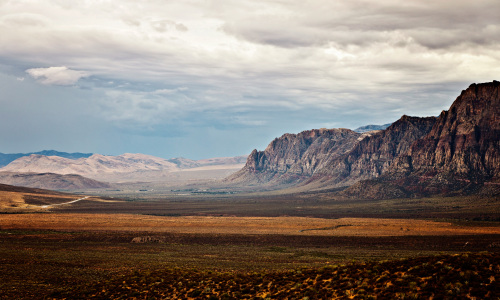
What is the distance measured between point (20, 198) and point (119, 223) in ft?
266

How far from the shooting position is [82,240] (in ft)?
256

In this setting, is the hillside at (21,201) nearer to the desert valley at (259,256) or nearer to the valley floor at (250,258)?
the desert valley at (259,256)

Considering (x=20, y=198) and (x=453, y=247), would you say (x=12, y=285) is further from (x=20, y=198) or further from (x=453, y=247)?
(x=20, y=198)

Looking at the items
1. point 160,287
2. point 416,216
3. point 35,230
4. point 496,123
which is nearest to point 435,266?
point 160,287

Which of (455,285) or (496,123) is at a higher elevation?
(496,123)

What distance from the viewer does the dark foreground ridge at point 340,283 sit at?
20.0m

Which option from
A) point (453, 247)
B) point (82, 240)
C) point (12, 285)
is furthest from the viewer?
point (82, 240)

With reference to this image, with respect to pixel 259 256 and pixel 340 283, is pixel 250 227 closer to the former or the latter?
pixel 259 256

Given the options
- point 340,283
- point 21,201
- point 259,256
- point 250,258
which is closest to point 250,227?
point 259,256

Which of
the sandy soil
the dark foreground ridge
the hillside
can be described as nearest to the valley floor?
the dark foreground ridge

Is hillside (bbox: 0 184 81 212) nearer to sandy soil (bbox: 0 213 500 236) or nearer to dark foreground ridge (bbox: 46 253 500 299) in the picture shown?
sandy soil (bbox: 0 213 500 236)

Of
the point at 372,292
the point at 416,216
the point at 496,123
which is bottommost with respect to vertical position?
the point at 416,216

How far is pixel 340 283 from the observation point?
23875 mm

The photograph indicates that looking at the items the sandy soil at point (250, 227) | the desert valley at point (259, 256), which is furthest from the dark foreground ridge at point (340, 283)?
the sandy soil at point (250, 227)
